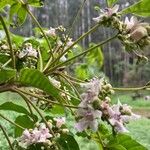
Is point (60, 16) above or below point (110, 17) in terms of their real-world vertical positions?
below

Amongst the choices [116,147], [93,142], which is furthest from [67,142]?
[93,142]

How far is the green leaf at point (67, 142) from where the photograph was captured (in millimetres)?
723

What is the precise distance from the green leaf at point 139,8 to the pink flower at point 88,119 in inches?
7.2

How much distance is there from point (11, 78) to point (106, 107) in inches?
4.9

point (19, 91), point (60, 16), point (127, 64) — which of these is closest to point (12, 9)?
point (19, 91)

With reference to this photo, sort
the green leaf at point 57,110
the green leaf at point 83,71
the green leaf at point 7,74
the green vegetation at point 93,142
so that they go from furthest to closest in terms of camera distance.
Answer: the green vegetation at point 93,142, the green leaf at point 83,71, the green leaf at point 57,110, the green leaf at point 7,74

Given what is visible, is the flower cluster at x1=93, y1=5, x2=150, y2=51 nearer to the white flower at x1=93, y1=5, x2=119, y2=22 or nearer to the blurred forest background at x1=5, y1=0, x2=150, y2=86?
the white flower at x1=93, y1=5, x2=119, y2=22

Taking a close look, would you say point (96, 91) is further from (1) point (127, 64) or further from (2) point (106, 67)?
(2) point (106, 67)

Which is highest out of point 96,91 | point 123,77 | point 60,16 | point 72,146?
point 96,91

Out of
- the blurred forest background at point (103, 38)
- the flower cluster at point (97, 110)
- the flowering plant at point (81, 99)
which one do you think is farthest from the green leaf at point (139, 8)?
the blurred forest background at point (103, 38)

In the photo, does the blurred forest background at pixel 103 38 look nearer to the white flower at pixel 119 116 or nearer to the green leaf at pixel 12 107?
the green leaf at pixel 12 107

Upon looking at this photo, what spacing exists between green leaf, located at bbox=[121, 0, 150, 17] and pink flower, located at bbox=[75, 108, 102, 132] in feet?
0.60

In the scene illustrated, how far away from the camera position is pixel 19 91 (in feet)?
2.24

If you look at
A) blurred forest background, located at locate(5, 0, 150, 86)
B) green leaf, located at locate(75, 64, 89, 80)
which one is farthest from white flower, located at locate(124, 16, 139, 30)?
blurred forest background, located at locate(5, 0, 150, 86)
